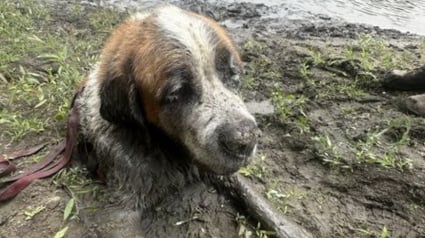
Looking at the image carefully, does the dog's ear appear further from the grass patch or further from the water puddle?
the water puddle

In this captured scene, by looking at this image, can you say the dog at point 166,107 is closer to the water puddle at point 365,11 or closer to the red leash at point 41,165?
the red leash at point 41,165

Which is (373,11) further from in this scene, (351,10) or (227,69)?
(227,69)

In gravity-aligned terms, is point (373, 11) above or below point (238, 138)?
below

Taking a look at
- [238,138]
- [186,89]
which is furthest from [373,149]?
[186,89]

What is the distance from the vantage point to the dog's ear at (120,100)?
3443 millimetres

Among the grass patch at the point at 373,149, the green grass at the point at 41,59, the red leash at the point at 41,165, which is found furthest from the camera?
the green grass at the point at 41,59

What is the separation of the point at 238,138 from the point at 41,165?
174 cm

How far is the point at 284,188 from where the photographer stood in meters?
4.21

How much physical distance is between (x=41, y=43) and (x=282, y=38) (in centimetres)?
299

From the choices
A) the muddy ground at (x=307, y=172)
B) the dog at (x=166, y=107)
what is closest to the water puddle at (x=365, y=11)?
the muddy ground at (x=307, y=172)

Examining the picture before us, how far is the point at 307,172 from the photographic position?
4.38 meters

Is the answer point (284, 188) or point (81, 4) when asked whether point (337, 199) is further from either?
point (81, 4)

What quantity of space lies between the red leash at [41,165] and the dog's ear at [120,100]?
62cm

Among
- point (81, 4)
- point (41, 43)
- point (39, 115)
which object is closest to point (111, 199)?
point (39, 115)
